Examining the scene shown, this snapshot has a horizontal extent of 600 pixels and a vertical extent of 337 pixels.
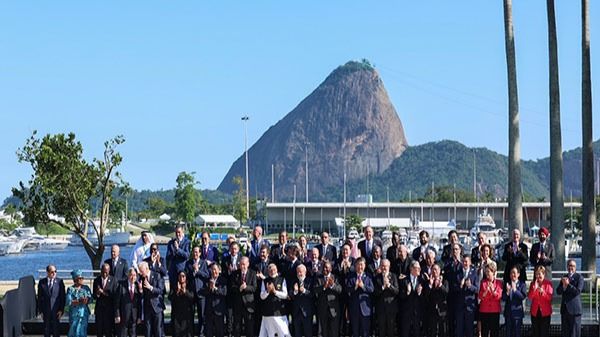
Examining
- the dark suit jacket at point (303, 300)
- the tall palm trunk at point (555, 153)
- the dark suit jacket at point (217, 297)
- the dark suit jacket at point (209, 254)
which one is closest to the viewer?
the dark suit jacket at point (303, 300)

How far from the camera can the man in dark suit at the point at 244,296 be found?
74.7 ft

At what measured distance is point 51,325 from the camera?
23984mm

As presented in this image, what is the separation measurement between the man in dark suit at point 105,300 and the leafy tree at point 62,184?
14234 mm

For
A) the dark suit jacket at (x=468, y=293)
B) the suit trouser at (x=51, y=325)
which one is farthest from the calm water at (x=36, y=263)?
the dark suit jacket at (x=468, y=293)

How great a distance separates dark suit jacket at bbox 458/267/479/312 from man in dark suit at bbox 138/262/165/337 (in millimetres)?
6120

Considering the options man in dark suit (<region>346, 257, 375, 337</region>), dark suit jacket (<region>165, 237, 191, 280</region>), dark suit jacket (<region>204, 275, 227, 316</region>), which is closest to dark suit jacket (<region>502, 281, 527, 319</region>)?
man in dark suit (<region>346, 257, 375, 337</region>)

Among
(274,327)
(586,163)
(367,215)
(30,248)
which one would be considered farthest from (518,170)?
(367,215)

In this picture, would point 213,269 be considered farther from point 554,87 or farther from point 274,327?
point 554,87

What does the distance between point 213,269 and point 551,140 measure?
1327cm

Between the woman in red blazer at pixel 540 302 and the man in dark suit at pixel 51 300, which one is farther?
the man in dark suit at pixel 51 300

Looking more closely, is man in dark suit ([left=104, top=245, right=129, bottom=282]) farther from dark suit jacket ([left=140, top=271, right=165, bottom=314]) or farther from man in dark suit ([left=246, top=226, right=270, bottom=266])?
man in dark suit ([left=246, top=226, right=270, bottom=266])

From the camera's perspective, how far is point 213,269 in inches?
902

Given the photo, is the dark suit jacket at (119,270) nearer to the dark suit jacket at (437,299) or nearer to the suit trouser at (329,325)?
the suit trouser at (329,325)

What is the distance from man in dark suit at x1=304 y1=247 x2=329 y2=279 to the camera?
2291 centimetres
